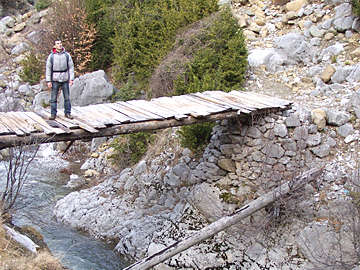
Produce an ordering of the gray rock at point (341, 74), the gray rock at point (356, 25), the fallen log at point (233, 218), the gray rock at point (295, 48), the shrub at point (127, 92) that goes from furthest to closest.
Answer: the shrub at point (127, 92), the gray rock at point (295, 48), the gray rock at point (356, 25), the gray rock at point (341, 74), the fallen log at point (233, 218)

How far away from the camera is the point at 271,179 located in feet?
26.4

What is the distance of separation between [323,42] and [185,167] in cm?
573

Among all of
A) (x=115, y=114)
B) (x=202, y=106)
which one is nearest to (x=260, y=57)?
(x=202, y=106)

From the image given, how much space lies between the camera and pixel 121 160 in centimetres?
1188

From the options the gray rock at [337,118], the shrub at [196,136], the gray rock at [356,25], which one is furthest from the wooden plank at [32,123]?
the gray rock at [356,25]

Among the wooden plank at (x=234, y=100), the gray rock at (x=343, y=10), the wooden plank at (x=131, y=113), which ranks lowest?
the wooden plank at (x=234, y=100)

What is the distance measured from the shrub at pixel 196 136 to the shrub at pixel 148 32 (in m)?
4.48

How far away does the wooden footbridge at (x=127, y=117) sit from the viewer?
19.6 feet

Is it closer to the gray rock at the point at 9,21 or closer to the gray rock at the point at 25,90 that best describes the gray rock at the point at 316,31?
the gray rock at the point at 25,90

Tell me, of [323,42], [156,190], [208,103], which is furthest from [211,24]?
[156,190]

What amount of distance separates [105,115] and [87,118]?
0.37m

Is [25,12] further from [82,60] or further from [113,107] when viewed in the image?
[113,107]

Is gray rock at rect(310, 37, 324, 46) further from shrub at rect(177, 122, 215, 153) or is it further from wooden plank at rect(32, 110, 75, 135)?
wooden plank at rect(32, 110, 75, 135)

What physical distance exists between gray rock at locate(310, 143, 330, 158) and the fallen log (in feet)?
1.59
